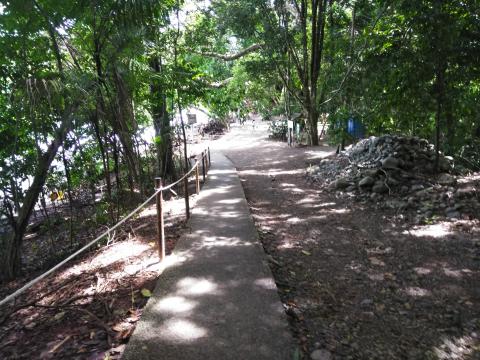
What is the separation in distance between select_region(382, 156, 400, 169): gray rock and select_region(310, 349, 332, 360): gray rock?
5.94 meters

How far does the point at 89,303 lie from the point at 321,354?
2213mm

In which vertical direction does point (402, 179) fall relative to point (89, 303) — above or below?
above

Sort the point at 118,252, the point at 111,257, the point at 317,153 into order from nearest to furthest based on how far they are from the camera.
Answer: the point at 111,257 < the point at 118,252 < the point at 317,153

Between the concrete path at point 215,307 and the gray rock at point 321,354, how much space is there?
0.73ft

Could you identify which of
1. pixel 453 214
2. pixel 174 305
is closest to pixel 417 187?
pixel 453 214

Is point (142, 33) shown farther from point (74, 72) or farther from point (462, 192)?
point (462, 192)

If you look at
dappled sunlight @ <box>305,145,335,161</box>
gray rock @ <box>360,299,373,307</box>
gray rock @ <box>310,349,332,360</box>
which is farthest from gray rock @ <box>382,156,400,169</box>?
gray rock @ <box>310,349,332,360</box>

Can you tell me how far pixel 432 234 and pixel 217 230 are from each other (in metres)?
3.31

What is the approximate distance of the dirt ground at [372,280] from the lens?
2.87 metres

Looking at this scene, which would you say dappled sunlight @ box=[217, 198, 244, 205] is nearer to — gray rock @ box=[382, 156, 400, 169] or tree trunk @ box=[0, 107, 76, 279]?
tree trunk @ box=[0, 107, 76, 279]

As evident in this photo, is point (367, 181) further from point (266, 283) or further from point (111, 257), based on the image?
point (111, 257)

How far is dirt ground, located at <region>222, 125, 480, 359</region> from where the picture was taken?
9.42ft

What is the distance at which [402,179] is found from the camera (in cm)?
738

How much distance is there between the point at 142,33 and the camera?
18.8 feet
